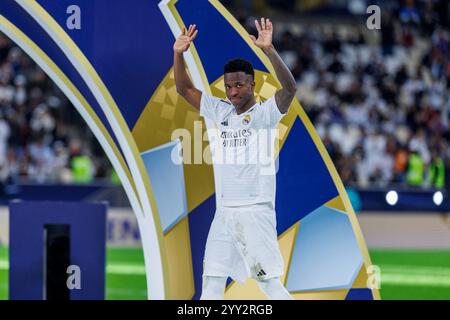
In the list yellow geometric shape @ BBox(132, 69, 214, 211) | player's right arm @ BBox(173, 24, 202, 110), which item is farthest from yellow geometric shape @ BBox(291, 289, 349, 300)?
player's right arm @ BBox(173, 24, 202, 110)

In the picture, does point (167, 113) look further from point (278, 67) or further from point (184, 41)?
point (278, 67)

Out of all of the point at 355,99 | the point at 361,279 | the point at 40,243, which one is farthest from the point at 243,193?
the point at 355,99

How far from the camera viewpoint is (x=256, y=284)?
746cm

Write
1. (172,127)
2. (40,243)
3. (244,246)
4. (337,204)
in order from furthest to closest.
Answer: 1. (40,243)
2. (337,204)
3. (172,127)
4. (244,246)

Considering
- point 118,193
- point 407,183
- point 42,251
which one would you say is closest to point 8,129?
point 118,193

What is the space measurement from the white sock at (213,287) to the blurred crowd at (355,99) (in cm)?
1231

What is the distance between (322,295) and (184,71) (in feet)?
6.65

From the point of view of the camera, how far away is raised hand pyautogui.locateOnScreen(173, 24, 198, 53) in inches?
280

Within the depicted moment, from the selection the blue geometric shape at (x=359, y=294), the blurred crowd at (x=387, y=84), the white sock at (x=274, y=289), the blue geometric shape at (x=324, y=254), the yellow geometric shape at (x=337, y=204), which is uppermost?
the blurred crowd at (x=387, y=84)

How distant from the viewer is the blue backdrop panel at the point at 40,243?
25.3 ft

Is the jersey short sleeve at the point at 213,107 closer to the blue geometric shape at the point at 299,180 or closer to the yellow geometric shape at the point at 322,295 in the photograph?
the blue geometric shape at the point at 299,180

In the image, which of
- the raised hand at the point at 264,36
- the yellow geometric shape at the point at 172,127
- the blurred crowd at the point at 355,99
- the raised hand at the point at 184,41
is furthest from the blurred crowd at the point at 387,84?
the raised hand at the point at 264,36
